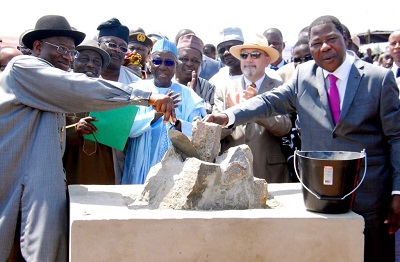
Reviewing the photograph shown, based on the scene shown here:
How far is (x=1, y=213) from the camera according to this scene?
313 cm

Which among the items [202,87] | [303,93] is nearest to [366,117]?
[303,93]

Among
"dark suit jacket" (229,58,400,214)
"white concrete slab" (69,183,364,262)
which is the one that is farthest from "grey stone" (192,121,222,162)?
"dark suit jacket" (229,58,400,214)

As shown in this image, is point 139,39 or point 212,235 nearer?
point 212,235

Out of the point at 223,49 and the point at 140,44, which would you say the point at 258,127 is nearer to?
the point at 223,49

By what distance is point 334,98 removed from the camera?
145 inches

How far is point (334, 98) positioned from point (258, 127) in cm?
111

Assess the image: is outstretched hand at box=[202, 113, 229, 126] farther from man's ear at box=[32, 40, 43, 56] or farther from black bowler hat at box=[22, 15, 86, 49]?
man's ear at box=[32, 40, 43, 56]

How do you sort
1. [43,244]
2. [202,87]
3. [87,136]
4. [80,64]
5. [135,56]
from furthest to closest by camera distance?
1. [135,56]
2. [202,87]
3. [80,64]
4. [87,136]
5. [43,244]

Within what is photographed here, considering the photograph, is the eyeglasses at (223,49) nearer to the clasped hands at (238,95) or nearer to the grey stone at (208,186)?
the clasped hands at (238,95)

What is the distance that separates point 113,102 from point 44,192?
0.67 metres

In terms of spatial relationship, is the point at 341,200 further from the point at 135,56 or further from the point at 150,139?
the point at 135,56

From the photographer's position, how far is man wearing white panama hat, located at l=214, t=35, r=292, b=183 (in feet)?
15.1

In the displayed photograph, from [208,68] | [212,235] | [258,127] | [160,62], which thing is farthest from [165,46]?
[208,68]

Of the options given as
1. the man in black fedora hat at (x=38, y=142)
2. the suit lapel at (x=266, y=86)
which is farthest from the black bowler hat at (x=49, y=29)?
the suit lapel at (x=266, y=86)
